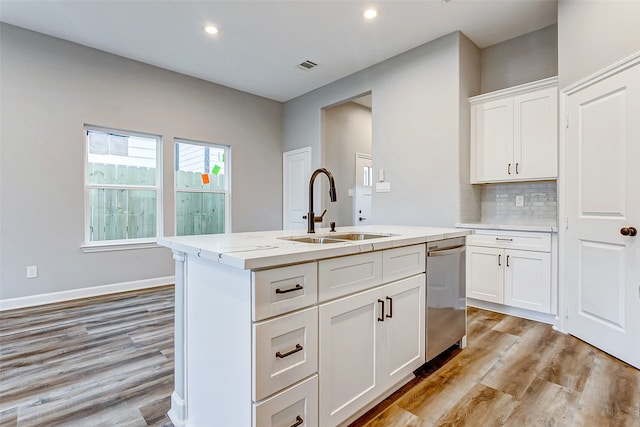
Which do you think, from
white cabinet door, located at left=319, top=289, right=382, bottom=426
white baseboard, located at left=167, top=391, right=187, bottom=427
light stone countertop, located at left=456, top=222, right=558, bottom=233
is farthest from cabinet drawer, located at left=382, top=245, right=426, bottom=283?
light stone countertop, located at left=456, top=222, right=558, bottom=233

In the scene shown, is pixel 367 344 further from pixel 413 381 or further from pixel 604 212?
pixel 604 212

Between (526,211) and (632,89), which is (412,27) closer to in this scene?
(632,89)

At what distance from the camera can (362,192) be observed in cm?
577

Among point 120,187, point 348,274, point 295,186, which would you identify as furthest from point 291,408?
point 295,186

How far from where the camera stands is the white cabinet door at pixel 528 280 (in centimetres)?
288

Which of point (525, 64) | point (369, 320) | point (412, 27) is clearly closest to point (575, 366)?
point (369, 320)

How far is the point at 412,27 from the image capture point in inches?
133

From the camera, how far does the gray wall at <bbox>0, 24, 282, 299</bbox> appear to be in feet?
11.0

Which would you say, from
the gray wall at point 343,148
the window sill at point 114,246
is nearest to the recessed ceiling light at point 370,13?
the gray wall at point 343,148

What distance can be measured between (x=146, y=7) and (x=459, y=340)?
13.2 ft

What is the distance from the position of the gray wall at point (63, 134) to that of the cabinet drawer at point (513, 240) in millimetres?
3897

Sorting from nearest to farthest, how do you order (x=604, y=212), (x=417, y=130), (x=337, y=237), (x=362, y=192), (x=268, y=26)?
(x=337, y=237)
(x=604, y=212)
(x=268, y=26)
(x=417, y=130)
(x=362, y=192)

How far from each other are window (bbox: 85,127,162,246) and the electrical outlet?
54 cm

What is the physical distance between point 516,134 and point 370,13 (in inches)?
76.1
